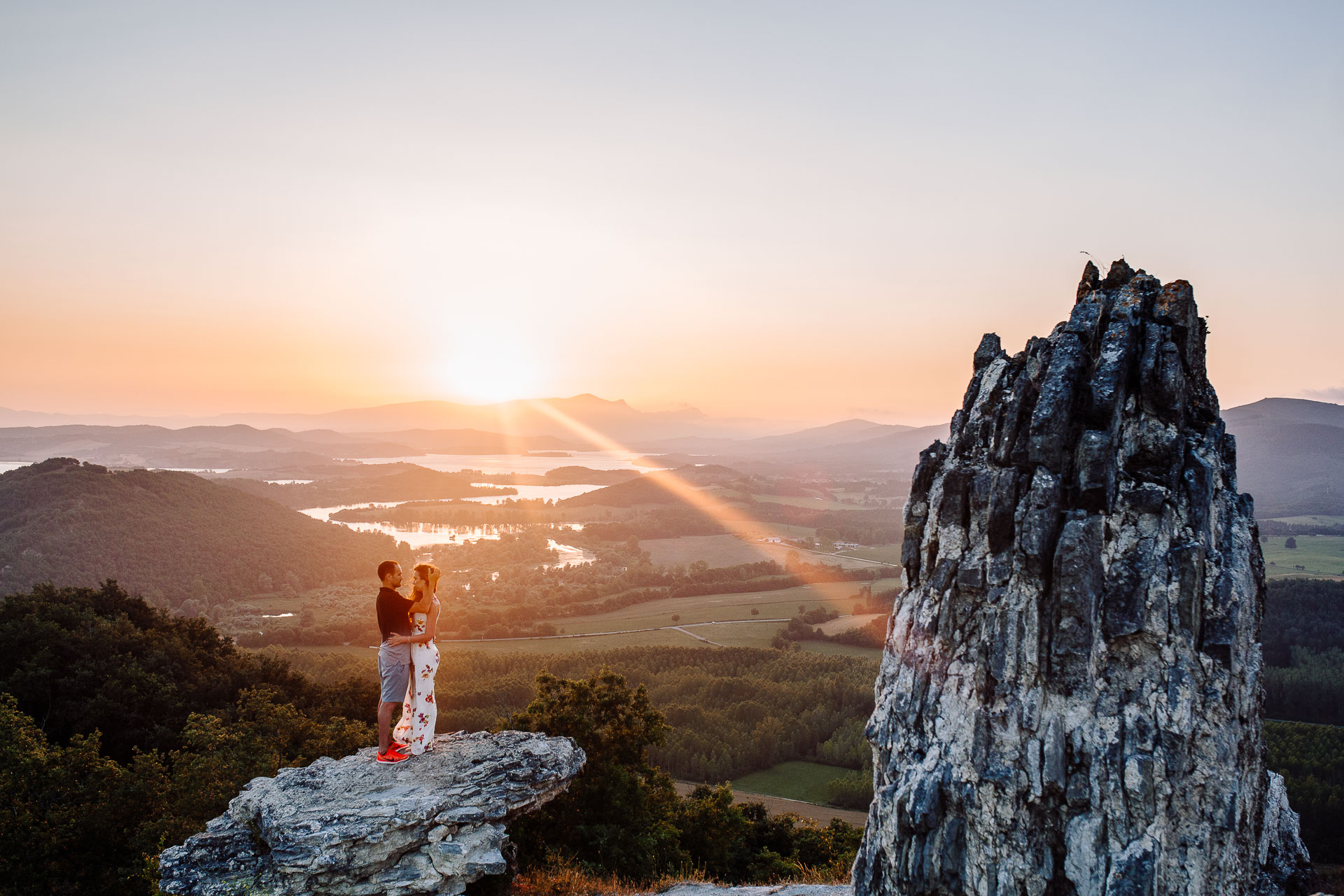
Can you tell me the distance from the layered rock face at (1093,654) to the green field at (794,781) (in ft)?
131

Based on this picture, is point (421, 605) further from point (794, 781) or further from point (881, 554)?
point (881, 554)

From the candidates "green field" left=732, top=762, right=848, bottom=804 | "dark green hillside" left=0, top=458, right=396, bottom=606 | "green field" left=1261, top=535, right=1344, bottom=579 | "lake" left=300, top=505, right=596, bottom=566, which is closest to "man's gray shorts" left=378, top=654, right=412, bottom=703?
"green field" left=732, top=762, right=848, bottom=804

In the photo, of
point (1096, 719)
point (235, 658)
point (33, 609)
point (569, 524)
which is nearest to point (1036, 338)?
point (1096, 719)

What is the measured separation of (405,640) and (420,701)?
5.05ft

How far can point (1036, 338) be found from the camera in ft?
36.2

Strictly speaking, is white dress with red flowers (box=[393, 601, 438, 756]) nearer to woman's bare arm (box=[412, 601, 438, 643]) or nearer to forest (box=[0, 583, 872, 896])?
woman's bare arm (box=[412, 601, 438, 643])

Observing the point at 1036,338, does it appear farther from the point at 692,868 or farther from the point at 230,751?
the point at 230,751

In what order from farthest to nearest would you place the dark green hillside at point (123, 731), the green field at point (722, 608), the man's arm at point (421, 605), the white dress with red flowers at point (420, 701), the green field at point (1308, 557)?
the green field at point (1308, 557) → the green field at point (722, 608) → the dark green hillside at point (123, 731) → the white dress with red flowers at point (420, 701) → the man's arm at point (421, 605)

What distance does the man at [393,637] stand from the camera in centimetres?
1160

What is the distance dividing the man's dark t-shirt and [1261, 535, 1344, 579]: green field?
385 feet

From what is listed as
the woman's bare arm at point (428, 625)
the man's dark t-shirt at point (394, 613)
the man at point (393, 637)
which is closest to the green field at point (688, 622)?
the man at point (393, 637)

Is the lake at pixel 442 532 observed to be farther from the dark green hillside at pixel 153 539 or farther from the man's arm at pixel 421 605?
the man's arm at pixel 421 605

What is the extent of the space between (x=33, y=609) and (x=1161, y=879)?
41183 millimetres

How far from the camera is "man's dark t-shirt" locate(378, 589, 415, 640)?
11.6m
